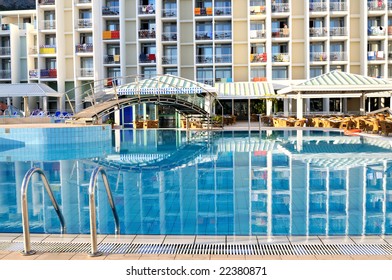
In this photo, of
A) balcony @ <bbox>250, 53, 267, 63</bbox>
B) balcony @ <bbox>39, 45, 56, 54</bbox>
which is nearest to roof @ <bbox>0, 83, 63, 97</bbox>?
balcony @ <bbox>39, 45, 56, 54</bbox>

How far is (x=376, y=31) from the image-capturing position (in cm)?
4050

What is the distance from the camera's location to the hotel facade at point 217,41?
1606 inches

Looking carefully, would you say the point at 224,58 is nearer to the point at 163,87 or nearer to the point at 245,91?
the point at 245,91

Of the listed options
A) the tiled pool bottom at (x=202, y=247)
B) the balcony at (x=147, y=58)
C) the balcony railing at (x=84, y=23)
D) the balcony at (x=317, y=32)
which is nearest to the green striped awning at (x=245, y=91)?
the balcony at (x=317, y=32)

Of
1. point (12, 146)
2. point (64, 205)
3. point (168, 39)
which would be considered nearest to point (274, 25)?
point (168, 39)

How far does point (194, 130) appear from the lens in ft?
99.7

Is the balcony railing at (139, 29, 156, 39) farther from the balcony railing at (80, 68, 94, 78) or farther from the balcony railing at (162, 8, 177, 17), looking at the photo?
the balcony railing at (80, 68, 94, 78)

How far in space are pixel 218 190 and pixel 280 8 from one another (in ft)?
111

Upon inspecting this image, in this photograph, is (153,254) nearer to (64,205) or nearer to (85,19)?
(64,205)

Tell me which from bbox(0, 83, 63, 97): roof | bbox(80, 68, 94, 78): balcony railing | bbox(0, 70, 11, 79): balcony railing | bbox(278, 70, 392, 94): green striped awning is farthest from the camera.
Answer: bbox(0, 70, 11, 79): balcony railing

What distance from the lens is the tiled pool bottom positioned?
494 cm

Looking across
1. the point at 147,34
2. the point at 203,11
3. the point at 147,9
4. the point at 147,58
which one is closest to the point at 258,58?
the point at 203,11

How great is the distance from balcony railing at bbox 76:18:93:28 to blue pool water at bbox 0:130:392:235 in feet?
83.6
